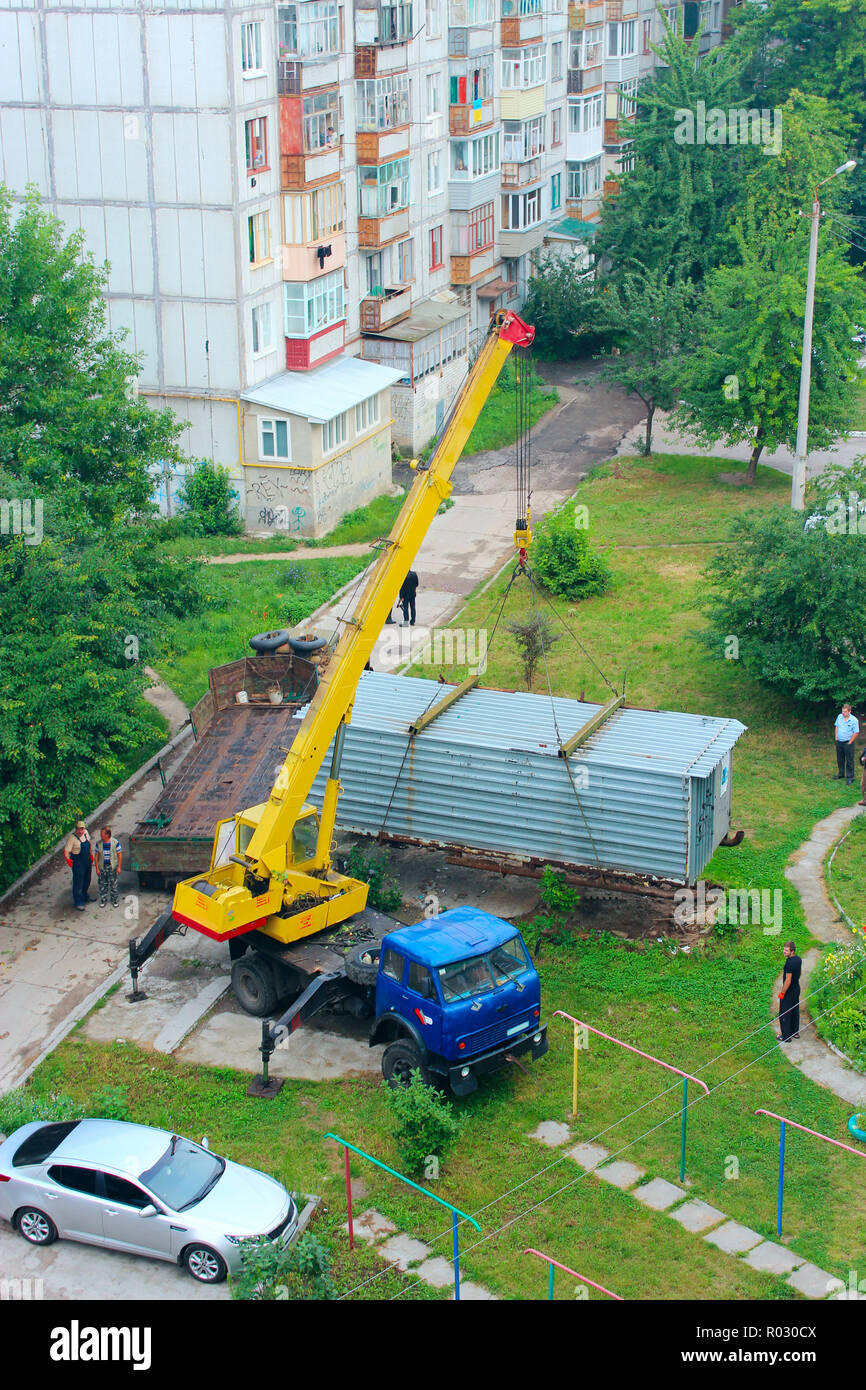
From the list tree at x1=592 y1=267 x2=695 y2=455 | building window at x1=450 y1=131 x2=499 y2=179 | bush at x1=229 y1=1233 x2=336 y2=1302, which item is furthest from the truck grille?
building window at x1=450 y1=131 x2=499 y2=179

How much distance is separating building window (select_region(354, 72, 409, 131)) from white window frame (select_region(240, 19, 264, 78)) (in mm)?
5935

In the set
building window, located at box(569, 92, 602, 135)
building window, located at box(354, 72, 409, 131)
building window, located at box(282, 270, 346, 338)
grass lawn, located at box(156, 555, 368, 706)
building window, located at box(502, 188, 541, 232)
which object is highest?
building window, located at box(354, 72, 409, 131)

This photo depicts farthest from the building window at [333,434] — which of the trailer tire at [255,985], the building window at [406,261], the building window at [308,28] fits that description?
the trailer tire at [255,985]

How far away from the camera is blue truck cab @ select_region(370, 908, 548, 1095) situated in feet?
60.8

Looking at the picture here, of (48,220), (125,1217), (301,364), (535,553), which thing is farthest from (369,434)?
(125,1217)

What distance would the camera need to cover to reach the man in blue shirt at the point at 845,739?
27438 mm

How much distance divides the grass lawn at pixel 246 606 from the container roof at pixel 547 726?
6.76m

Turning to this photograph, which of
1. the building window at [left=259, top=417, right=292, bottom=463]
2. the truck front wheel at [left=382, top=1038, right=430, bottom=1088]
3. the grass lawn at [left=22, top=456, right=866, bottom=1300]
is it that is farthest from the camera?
the building window at [left=259, top=417, right=292, bottom=463]

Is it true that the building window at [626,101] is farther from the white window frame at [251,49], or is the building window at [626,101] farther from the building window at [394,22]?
the white window frame at [251,49]

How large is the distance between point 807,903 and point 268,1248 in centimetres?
1087

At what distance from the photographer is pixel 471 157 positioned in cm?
5128

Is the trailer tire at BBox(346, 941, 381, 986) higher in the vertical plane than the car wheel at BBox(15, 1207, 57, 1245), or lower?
higher

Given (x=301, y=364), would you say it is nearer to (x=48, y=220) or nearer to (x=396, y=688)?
(x=48, y=220)

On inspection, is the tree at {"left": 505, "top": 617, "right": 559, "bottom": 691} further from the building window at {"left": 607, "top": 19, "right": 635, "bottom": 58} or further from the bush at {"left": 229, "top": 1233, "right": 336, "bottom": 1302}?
the building window at {"left": 607, "top": 19, "right": 635, "bottom": 58}
